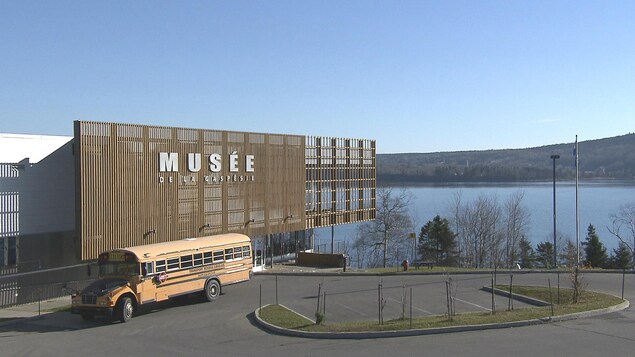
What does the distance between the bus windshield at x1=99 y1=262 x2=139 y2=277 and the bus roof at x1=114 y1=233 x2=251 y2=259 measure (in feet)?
1.53

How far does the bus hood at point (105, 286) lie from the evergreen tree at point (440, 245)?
195 feet

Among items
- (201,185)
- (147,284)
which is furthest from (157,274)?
(201,185)

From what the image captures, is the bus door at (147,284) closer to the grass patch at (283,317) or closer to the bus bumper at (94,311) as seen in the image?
the bus bumper at (94,311)

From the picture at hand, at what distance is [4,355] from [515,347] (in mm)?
13993

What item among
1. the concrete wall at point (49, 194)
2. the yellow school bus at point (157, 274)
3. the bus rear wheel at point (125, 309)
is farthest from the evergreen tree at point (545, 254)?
the bus rear wheel at point (125, 309)

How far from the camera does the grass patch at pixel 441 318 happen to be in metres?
19.7

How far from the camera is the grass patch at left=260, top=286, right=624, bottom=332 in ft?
64.5

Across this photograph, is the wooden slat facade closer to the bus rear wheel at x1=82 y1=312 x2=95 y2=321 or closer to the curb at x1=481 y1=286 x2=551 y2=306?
the bus rear wheel at x1=82 y1=312 x2=95 y2=321

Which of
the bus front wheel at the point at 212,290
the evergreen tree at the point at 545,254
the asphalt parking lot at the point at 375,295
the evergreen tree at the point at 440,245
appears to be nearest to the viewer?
the asphalt parking lot at the point at 375,295

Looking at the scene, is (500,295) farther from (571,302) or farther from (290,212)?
(290,212)

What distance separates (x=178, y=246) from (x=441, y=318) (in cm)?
1129

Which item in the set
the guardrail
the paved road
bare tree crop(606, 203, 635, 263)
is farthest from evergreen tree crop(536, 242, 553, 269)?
the guardrail

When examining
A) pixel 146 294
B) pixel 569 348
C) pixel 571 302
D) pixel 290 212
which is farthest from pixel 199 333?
pixel 290 212

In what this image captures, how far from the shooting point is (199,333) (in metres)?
20.3
